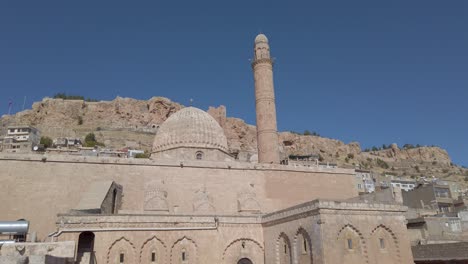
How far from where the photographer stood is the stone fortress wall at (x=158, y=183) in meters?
19.3

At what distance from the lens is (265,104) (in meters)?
27.4

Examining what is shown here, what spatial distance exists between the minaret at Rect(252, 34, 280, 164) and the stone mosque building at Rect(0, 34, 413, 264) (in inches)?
2.9

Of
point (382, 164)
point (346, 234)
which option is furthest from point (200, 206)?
point (382, 164)

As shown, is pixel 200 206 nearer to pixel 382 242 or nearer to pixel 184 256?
pixel 184 256

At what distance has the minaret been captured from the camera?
26.5 meters

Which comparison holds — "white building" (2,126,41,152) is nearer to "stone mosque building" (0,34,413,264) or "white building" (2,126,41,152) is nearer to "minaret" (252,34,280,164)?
"stone mosque building" (0,34,413,264)

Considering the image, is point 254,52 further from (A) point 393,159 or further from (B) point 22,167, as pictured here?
(A) point 393,159

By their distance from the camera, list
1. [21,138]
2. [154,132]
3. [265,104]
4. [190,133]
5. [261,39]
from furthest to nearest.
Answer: [154,132] → [21,138] → [261,39] → [265,104] → [190,133]

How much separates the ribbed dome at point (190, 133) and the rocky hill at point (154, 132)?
46334mm

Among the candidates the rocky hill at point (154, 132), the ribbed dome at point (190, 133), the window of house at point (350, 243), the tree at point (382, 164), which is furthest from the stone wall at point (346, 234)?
the tree at point (382, 164)

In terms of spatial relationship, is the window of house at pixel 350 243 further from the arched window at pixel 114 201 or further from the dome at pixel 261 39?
the dome at pixel 261 39

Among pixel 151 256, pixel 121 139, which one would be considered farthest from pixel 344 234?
pixel 121 139

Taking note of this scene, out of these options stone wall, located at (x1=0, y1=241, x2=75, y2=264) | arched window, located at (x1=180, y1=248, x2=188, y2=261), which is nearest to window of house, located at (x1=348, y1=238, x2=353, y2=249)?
arched window, located at (x1=180, y1=248, x2=188, y2=261)

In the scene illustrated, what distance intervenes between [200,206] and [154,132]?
6152 cm
